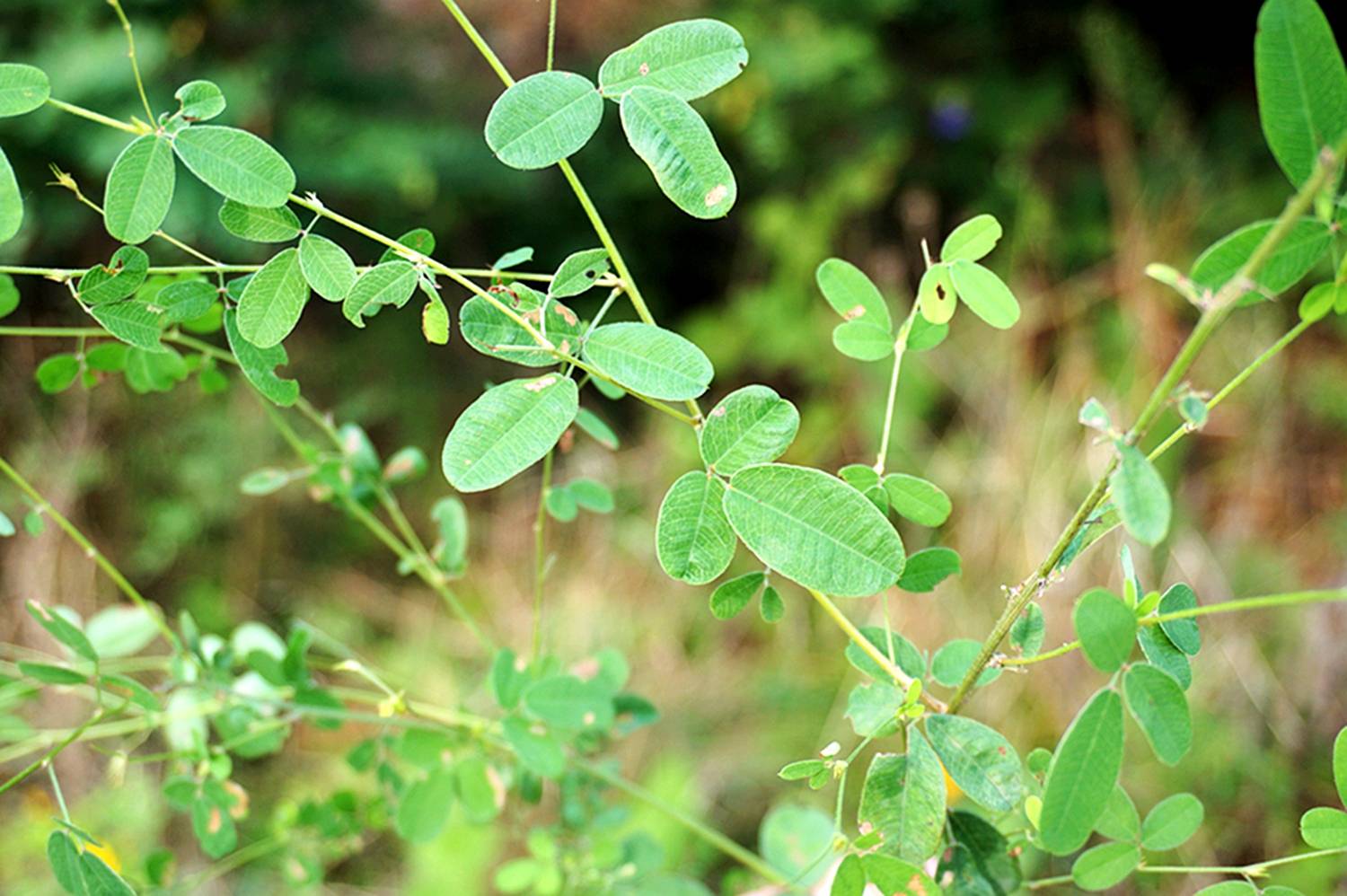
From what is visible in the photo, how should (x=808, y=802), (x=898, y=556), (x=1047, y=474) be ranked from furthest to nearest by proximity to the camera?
(x=1047, y=474) < (x=808, y=802) < (x=898, y=556)

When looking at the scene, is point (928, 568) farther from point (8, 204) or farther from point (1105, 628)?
point (8, 204)

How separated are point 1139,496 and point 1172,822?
0.22m

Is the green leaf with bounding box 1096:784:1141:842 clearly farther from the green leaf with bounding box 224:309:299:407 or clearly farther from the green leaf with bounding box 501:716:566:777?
the green leaf with bounding box 224:309:299:407

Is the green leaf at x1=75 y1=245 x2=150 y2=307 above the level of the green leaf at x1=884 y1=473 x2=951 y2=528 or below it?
above

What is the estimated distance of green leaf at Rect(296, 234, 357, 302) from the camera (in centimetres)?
41

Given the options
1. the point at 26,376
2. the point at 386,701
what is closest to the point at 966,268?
the point at 386,701

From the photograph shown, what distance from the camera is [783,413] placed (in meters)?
0.38

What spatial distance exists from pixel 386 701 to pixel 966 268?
347 mm

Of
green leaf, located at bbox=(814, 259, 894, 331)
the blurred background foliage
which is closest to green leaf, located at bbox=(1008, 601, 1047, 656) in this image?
green leaf, located at bbox=(814, 259, 894, 331)

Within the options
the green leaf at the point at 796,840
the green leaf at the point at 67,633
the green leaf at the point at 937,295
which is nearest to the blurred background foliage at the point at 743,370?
the green leaf at the point at 796,840

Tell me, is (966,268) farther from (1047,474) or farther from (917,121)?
(917,121)

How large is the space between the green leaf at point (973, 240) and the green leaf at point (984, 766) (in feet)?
0.63

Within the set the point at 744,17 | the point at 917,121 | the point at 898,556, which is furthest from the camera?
the point at 917,121

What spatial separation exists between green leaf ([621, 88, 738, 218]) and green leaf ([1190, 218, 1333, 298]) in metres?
0.16
